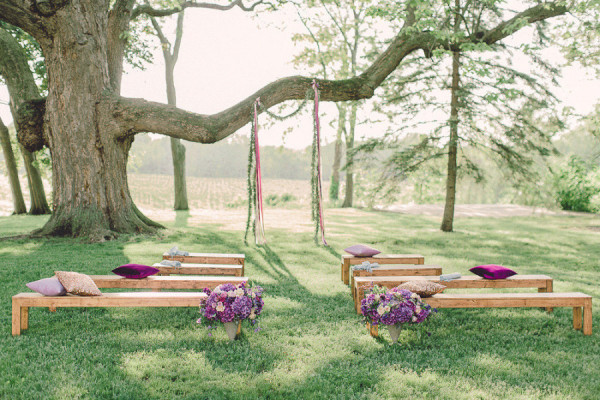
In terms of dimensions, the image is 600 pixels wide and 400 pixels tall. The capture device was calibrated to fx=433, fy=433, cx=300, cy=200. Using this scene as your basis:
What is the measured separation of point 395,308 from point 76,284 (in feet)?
10.2

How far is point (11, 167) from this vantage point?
18406mm

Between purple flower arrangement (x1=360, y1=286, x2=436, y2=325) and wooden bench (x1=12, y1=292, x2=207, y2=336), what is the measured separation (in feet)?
5.32

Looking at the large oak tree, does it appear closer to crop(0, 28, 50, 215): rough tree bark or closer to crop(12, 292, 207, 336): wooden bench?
crop(0, 28, 50, 215): rough tree bark

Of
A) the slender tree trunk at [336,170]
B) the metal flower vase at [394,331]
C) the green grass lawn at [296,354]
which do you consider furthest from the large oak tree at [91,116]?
the slender tree trunk at [336,170]

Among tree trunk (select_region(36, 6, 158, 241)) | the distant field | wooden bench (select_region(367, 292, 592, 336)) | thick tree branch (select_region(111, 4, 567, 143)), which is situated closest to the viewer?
wooden bench (select_region(367, 292, 592, 336))

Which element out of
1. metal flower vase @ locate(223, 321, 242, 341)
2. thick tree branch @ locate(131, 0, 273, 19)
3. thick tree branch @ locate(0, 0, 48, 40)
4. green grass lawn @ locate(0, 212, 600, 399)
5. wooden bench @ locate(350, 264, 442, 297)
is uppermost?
thick tree branch @ locate(131, 0, 273, 19)

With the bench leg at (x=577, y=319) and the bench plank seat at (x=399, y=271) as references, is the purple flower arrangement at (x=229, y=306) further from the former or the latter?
the bench leg at (x=577, y=319)

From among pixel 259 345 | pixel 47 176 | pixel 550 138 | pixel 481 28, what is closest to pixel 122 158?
pixel 259 345

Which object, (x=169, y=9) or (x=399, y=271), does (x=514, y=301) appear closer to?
(x=399, y=271)

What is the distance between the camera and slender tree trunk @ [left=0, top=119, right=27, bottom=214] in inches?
714

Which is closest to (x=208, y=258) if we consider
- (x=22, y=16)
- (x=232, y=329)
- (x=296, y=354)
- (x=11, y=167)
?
(x=232, y=329)

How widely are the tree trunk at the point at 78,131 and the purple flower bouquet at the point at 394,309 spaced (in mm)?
7456

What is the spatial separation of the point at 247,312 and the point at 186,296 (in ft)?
2.36

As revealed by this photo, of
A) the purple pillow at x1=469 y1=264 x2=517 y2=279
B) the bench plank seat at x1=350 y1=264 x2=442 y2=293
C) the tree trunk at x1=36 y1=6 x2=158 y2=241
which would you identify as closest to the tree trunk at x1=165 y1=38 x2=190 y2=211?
the tree trunk at x1=36 y1=6 x2=158 y2=241
